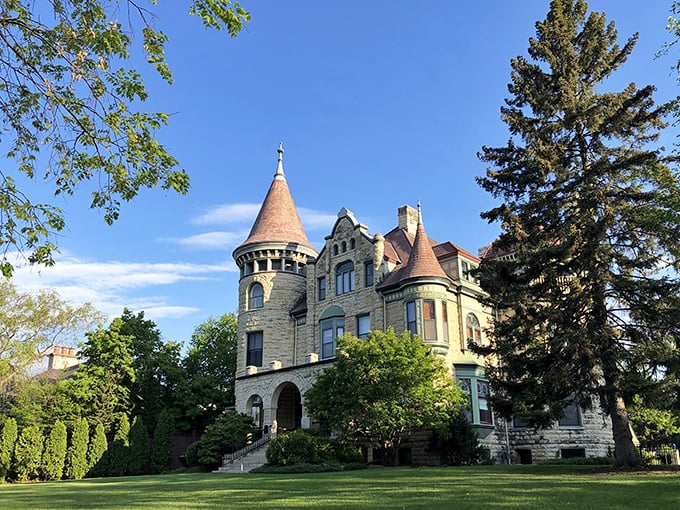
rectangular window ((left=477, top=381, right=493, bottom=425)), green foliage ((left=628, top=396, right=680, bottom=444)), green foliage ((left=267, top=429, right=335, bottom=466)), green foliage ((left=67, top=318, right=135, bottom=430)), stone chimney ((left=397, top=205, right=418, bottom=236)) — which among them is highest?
stone chimney ((left=397, top=205, right=418, bottom=236))

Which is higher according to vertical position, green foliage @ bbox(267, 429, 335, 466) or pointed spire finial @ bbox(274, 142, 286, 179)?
pointed spire finial @ bbox(274, 142, 286, 179)

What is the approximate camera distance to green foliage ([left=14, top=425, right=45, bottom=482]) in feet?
106

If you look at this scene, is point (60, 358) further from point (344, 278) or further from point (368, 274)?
point (368, 274)

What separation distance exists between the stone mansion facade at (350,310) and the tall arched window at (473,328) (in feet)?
0.19

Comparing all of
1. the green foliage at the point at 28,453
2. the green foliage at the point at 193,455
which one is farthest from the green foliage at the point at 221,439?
the green foliage at the point at 28,453

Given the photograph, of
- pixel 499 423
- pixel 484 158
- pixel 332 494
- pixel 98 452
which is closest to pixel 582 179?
pixel 484 158

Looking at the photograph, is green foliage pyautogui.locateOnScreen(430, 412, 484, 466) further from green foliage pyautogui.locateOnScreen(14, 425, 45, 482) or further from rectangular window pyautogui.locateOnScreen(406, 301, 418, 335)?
green foliage pyautogui.locateOnScreen(14, 425, 45, 482)

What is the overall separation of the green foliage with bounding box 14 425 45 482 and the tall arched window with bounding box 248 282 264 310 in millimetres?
13780

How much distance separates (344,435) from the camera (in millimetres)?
25219

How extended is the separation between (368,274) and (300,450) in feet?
35.8

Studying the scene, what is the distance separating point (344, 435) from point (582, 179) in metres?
13.9

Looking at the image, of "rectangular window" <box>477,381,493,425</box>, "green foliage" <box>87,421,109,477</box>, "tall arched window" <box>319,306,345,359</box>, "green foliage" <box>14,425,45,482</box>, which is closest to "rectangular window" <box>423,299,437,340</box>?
"rectangular window" <box>477,381,493,425</box>

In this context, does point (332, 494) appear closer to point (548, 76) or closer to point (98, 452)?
point (548, 76)

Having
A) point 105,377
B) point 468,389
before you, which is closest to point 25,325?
point 105,377
